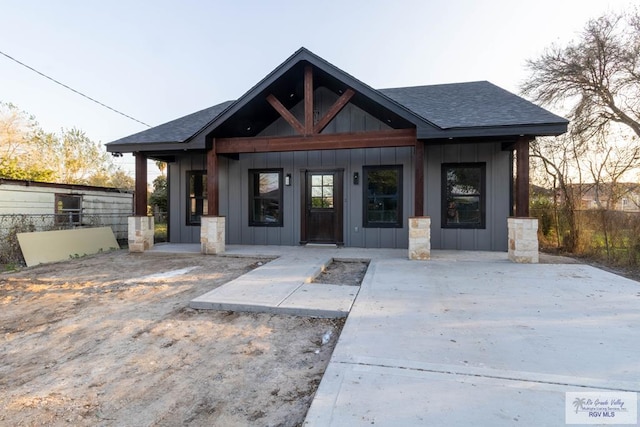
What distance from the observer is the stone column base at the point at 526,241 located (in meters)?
6.11

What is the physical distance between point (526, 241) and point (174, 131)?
334 inches

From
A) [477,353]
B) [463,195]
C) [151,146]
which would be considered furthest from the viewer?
[463,195]

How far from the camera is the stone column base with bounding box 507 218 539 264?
6.11m

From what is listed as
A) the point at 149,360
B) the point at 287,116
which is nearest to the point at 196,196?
the point at 287,116

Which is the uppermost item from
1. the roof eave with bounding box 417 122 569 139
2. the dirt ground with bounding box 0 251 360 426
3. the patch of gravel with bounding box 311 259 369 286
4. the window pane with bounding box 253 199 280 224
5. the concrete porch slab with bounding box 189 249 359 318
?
the roof eave with bounding box 417 122 569 139

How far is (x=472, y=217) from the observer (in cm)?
771

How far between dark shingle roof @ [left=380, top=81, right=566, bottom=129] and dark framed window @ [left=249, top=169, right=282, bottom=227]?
12.7ft

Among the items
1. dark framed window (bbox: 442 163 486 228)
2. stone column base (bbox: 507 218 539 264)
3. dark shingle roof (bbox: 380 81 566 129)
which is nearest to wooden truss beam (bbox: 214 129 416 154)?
dark shingle roof (bbox: 380 81 566 129)

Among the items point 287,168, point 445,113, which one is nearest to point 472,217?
point 445,113

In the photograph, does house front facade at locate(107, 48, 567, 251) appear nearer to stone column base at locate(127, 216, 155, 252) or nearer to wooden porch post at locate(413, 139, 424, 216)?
wooden porch post at locate(413, 139, 424, 216)

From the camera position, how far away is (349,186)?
830 cm

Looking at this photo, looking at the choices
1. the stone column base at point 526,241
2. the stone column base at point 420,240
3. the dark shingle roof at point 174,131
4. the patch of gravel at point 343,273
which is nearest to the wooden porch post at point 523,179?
the stone column base at point 526,241

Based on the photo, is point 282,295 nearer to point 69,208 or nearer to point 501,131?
point 501,131

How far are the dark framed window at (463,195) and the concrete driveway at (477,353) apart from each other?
3.24 meters
